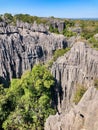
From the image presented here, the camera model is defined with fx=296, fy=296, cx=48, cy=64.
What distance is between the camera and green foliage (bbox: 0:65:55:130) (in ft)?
87.5

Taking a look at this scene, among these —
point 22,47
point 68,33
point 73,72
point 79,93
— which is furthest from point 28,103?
point 68,33

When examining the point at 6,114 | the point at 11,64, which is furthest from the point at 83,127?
the point at 11,64

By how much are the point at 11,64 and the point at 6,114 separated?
2154 cm

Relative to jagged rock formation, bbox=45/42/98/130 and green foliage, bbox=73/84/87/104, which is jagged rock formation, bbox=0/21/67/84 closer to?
jagged rock formation, bbox=45/42/98/130

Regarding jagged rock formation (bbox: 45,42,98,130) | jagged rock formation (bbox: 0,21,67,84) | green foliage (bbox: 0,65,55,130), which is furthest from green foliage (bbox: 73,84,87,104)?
jagged rock formation (bbox: 0,21,67,84)

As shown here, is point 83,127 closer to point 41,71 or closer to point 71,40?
point 41,71

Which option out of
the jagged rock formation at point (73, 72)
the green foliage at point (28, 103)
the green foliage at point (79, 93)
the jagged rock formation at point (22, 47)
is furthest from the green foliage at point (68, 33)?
the green foliage at point (79, 93)

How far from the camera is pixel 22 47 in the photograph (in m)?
53.8

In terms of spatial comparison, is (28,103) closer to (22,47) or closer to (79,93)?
(79,93)

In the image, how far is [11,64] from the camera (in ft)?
163

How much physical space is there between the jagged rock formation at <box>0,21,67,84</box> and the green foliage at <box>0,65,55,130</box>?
11504 millimetres

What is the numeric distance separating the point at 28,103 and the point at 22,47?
25604 millimetres

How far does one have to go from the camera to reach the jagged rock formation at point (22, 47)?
49406 millimetres

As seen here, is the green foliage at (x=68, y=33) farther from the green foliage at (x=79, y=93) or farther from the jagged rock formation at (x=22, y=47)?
the green foliage at (x=79, y=93)
